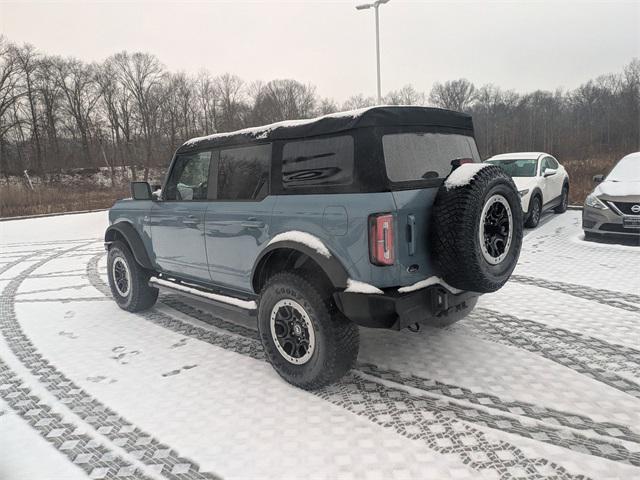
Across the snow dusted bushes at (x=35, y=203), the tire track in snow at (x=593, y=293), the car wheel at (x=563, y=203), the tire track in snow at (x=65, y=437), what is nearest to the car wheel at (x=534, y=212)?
the car wheel at (x=563, y=203)

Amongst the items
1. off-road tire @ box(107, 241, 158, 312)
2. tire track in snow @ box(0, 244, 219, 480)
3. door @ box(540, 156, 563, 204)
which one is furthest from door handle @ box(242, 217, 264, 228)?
door @ box(540, 156, 563, 204)

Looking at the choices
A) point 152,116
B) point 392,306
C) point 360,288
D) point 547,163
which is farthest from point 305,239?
point 152,116

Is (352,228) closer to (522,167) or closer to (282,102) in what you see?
(522,167)

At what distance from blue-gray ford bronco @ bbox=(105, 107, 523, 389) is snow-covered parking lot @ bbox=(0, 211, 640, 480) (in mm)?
432

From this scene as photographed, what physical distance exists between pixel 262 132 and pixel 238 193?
1.95ft

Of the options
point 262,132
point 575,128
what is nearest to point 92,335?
point 262,132

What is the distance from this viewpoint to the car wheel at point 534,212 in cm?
982

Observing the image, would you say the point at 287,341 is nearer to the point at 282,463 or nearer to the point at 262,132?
the point at 282,463

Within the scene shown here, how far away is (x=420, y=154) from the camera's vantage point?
3332 mm

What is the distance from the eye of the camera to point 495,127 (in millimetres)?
57469

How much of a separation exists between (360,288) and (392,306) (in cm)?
24

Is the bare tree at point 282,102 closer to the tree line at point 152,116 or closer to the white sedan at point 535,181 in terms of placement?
the tree line at point 152,116

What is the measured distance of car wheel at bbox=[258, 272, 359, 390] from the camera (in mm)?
3168

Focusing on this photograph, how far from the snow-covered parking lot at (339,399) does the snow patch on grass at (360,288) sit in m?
0.88
